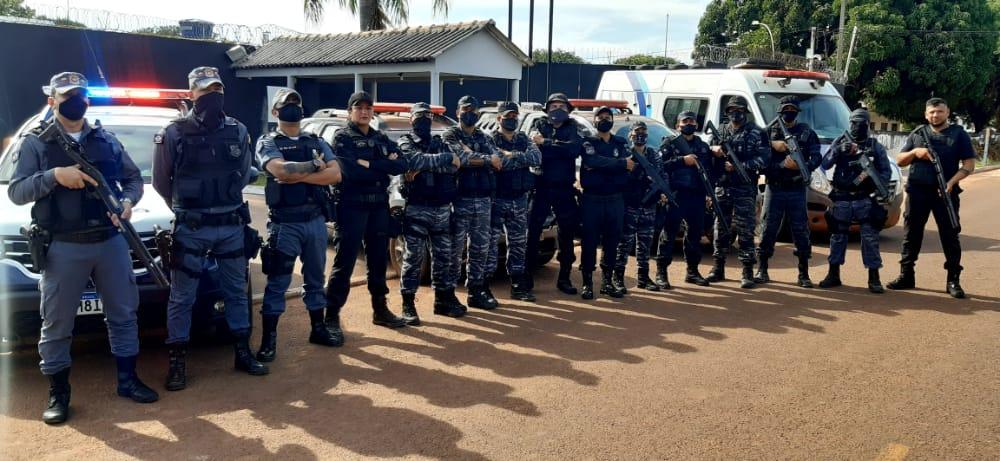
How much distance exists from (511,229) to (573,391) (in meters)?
2.50

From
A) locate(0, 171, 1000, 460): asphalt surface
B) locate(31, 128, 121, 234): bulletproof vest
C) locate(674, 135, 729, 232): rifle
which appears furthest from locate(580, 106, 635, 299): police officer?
locate(31, 128, 121, 234): bulletproof vest

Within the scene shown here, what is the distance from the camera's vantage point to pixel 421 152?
6.17m

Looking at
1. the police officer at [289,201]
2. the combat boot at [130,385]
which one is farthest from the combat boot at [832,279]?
the combat boot at [130,385]

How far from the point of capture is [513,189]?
6855mm

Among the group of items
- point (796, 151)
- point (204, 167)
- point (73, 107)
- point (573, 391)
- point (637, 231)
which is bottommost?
point (573, 391)

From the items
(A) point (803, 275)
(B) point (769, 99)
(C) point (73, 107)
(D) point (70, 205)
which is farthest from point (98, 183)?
(B) point (769, 99)

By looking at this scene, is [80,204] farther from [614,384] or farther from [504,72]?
[504,72]

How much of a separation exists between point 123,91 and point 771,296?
6.23 meters

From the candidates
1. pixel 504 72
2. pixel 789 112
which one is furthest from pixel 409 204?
pixel 504 72

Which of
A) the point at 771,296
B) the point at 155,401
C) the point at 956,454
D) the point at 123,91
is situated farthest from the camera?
the point at 771,296

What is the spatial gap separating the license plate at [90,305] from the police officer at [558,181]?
3794 millimetres

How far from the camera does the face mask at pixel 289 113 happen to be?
5.19 meters

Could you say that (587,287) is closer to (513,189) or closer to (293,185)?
(513,189)

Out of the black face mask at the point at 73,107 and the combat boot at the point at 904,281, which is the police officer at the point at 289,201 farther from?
the combat boot at the point at 904,281
